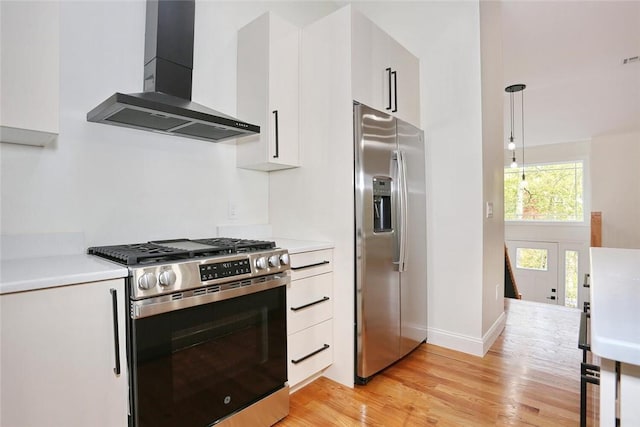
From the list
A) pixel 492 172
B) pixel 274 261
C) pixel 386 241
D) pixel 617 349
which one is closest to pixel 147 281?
pixel 274 261

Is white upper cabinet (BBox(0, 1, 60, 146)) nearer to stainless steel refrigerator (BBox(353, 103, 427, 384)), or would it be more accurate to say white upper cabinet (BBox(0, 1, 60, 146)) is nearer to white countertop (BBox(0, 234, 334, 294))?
white countertop (BBox(0, 234, 334, 294))

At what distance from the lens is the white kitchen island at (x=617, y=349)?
643 millimetres

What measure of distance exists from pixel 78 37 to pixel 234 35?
3.29ft

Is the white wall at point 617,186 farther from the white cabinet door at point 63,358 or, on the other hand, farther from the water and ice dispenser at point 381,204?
the white cabinet door at point 63,358

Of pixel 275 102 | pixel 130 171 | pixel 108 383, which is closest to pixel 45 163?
pixel 130 171

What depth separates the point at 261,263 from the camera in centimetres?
167

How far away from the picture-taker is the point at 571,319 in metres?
3.34

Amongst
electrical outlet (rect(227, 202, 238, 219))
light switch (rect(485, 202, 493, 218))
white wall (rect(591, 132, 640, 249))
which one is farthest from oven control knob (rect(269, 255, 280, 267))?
white wall (rect(591, 132, 640, 249))

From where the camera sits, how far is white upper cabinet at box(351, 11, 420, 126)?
7.25 feet

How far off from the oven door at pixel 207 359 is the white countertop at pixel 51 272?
23 cm

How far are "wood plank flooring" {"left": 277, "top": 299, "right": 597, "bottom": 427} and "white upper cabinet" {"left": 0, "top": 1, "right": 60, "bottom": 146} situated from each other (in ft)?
5.93

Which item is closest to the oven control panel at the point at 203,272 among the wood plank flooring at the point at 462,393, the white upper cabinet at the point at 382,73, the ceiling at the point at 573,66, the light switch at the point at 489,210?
the wood plank flooring at the point at 462,393

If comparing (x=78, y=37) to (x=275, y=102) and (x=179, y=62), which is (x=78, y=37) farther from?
(x=275, y=102)

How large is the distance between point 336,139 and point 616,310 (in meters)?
1.68
